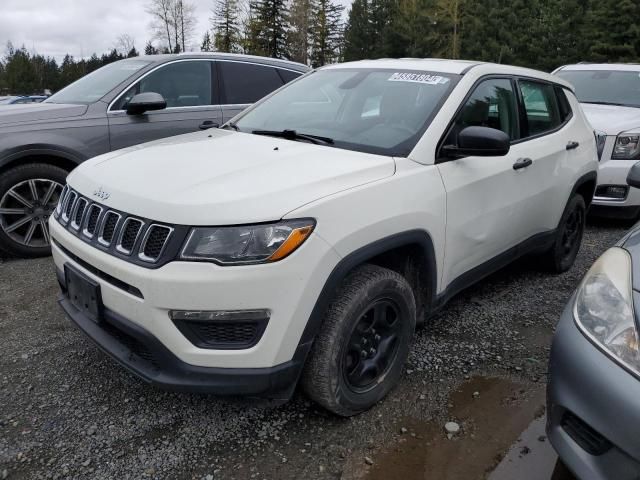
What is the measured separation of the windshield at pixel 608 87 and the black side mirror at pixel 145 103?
531cm

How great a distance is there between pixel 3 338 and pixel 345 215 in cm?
240

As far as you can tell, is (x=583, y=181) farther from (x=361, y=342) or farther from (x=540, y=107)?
(x=361, y=342)

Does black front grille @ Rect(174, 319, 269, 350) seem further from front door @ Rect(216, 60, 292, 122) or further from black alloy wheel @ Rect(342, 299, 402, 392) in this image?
front door @ Rect(216, 60, 292, 122)

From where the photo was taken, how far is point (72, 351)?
3.09m

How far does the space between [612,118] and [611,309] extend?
5.09 meters

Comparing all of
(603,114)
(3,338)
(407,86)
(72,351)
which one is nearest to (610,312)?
(407,86)

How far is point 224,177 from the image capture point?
2297mm

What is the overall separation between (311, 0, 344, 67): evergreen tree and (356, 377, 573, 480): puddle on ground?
5927cm

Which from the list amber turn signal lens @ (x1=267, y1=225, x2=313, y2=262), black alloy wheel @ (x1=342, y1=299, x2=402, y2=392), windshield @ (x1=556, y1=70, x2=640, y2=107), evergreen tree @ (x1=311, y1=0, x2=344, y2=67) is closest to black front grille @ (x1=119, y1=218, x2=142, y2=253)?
amber turn signal lens @ (x1=267, y1=225, x2=313, y2=262)

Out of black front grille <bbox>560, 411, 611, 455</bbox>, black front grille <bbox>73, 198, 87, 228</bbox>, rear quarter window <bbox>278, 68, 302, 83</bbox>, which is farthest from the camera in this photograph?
rear quarter window <bbox>278, 68, 302, 83</bbox>

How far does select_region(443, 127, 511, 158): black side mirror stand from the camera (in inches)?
106

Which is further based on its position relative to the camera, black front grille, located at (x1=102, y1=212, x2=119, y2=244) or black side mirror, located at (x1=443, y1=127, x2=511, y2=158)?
black side mirror, located at (x1=443, y1=127, x2=511, y2=158)

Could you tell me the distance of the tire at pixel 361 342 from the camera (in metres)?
2.25

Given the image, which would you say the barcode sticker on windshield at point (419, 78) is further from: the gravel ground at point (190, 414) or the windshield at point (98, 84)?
the windshield at point (98, 84)
